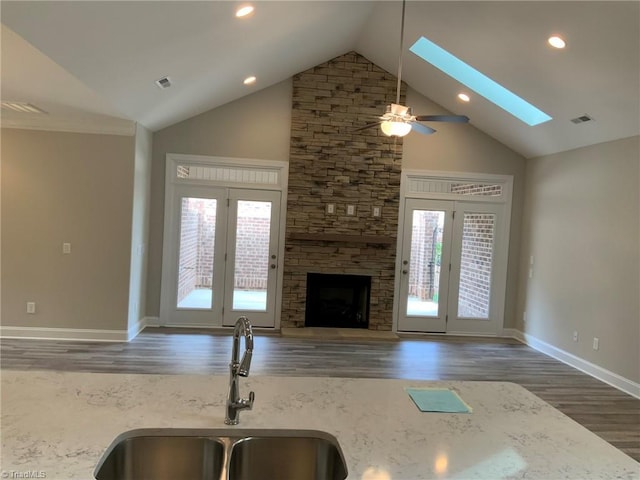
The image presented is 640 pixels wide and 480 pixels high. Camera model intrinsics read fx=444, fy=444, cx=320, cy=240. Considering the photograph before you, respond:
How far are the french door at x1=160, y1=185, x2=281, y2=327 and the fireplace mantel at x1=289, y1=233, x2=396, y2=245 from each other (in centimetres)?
40

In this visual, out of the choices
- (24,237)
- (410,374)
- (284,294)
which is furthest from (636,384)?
(24,237)

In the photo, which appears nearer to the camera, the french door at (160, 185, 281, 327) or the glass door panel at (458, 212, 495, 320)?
the french door at (160, 185, 281, 327)

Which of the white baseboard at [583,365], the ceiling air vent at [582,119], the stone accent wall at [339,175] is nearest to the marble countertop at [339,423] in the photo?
the white baseboard at [583,365]

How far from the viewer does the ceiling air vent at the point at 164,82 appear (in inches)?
167

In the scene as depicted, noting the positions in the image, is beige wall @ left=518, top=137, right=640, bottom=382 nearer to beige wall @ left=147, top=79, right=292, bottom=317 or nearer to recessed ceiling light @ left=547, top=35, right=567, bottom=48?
recessed ceiling light @ left=547, top=35, right=567, bottom=48

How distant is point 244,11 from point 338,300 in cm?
412

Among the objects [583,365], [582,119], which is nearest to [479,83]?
[582,119]

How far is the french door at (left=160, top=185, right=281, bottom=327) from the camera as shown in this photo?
618cm

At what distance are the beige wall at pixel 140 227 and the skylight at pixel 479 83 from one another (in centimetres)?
353

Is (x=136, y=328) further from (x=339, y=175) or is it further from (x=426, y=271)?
(x=426, y=271)

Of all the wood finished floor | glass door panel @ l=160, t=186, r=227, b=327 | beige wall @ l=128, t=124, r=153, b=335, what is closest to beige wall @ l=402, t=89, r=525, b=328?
the wood finished floor

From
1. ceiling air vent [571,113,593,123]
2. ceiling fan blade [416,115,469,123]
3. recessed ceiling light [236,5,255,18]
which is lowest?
ceiling fan blade [416,115,469,123]

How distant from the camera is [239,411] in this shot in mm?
1430

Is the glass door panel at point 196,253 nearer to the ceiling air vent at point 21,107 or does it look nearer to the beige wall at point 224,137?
the beige wall at point 224,137
